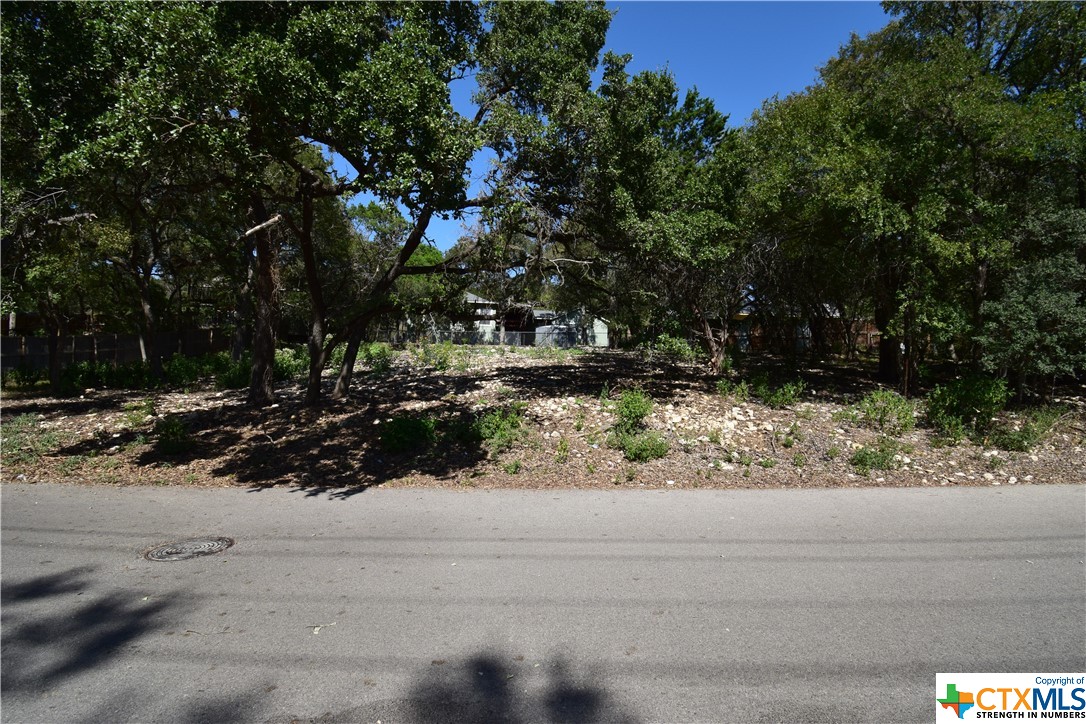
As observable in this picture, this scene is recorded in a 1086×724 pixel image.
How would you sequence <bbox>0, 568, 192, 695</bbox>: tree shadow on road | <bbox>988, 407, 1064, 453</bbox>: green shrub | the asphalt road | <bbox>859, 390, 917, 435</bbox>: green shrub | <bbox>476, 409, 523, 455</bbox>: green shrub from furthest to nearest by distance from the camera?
<bbox>859, 390, 917, 435</bbox>: green shrub < <bbox>476, 409, 523, 455</bbox>: green shrub < <bbox>988, 407, 1064, 453</bbox>: green shrub < <bbox>0, 568, 192, 695</bbox>: tree shadow on road < the asphalt road

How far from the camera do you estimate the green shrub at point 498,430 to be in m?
8.56

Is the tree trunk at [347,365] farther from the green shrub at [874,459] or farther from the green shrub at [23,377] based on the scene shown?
the green shrub at [23,377]

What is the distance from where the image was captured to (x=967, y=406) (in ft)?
30.6

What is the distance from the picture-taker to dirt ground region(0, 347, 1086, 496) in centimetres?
762

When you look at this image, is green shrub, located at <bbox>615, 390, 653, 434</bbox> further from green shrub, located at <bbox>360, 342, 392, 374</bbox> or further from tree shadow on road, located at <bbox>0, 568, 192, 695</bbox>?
green shrub, located at <bbox>360, 342, 392, 374</bbox>

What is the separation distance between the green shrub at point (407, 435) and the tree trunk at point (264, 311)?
154 inches

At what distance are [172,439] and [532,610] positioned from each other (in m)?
7.19

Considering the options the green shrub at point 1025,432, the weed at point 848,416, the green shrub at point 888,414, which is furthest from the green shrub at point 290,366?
the green shrub at point 1025,432

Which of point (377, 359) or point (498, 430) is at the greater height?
point (377, 359)

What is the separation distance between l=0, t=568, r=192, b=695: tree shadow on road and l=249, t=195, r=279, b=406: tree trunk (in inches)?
273

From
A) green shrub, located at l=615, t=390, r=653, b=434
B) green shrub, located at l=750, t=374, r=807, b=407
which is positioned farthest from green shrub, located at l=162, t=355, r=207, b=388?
green shrub, located at l=750, t=374, r=807, b=407

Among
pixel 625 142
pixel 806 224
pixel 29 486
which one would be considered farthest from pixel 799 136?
pixel 29 486

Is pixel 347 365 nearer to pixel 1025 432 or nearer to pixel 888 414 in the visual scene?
pixel 888 414

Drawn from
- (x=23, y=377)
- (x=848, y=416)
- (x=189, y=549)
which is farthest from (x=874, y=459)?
(x=23, y=377)
